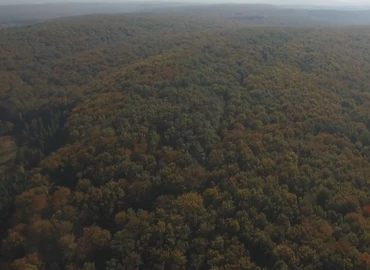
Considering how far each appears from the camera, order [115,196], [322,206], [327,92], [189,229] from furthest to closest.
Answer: [327,92], [115,196], [322,206], [189,229]

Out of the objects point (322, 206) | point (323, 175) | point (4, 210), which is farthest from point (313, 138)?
point (4, 210)

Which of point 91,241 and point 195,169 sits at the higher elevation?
point 195,169

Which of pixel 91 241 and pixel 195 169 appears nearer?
pixel 91 241

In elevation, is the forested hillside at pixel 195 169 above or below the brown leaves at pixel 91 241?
above

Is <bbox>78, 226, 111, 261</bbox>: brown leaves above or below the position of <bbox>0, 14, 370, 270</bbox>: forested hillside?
below

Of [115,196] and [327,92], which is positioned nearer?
[115,196]

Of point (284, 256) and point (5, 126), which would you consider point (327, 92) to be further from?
point (5, 126)

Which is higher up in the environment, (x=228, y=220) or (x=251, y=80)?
(x=251, y=80)

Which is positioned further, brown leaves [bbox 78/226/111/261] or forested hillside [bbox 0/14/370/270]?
brown leaves [bbox 78/226/111/261]
